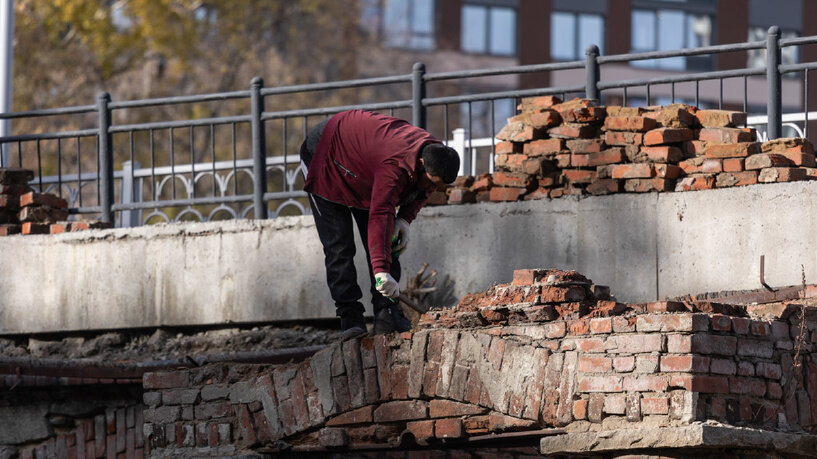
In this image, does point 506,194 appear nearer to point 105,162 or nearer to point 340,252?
point 340,252

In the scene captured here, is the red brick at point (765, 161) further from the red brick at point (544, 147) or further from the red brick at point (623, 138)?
the red brick at point (544, 147)

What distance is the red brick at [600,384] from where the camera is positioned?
215 inches

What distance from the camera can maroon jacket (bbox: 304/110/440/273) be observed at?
6285 millimetres

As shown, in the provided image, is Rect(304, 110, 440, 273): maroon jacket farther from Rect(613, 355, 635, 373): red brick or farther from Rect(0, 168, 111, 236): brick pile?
Rect(0, 168, 111, 236): brick pile

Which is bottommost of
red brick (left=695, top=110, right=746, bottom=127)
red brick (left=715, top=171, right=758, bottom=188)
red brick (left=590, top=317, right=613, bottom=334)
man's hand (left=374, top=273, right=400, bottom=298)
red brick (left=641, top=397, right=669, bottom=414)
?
red brick (left=641, top=397, right=669, bottom=414)

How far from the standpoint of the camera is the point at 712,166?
25.0 ft

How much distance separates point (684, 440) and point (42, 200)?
19.3 feet

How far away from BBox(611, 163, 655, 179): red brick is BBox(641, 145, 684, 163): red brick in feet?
0.22

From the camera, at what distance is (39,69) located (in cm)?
2084

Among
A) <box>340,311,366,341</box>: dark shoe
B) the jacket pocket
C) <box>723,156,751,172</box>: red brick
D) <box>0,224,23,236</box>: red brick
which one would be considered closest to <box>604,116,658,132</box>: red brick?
<box>723,156,751,172</box>: red brick

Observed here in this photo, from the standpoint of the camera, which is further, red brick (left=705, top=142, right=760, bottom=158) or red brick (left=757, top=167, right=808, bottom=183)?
red brick (left=705, top=142, right=760, bottom=158)

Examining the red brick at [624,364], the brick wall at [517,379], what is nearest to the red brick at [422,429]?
the brick wall at [517,379]

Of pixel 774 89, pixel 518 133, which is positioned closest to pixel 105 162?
pixel 518 133

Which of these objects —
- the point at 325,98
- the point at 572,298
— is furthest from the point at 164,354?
the point at 325,98
